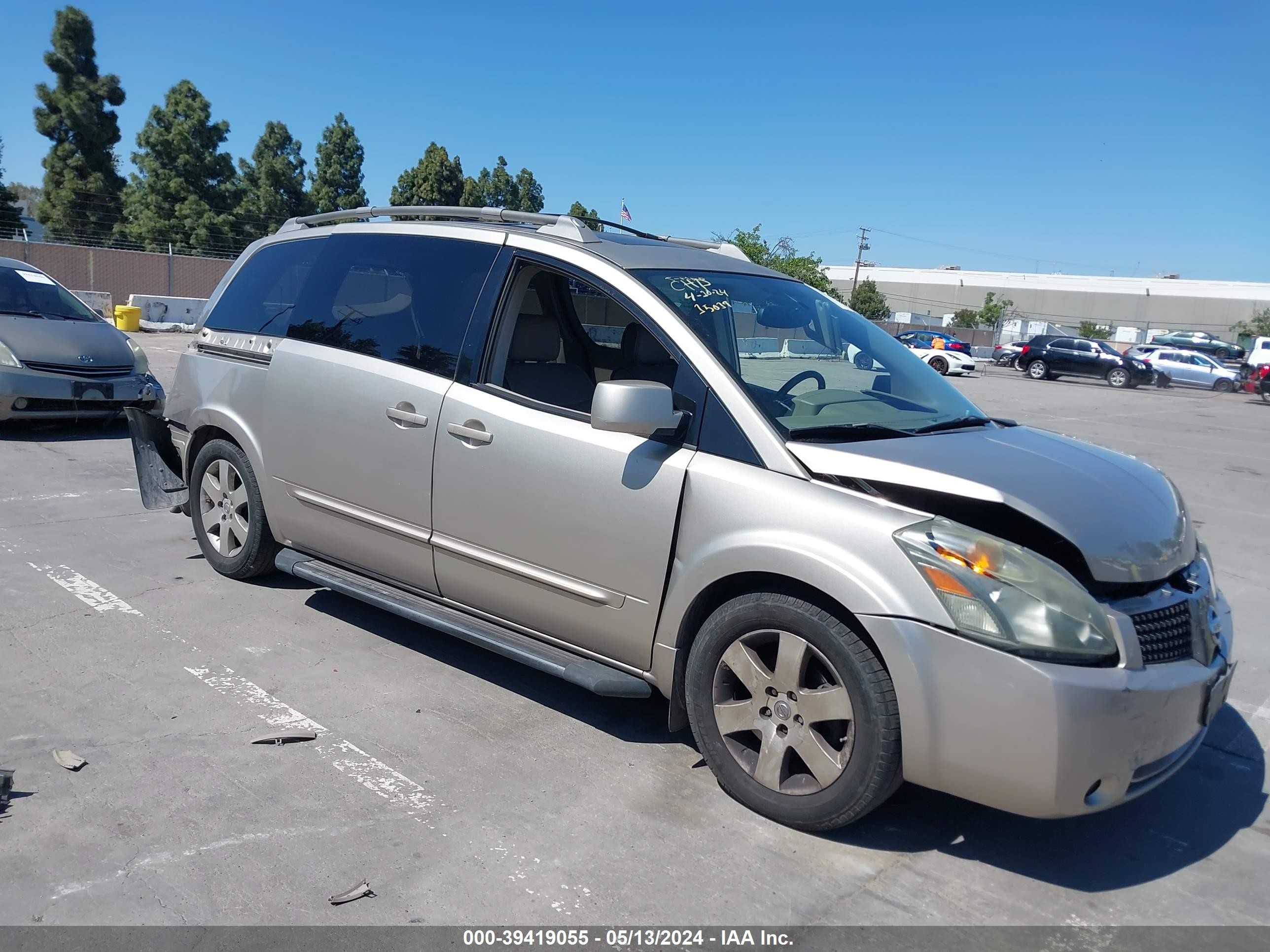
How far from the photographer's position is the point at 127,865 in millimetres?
2877

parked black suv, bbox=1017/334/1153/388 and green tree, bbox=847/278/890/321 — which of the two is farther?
green tree, bbox=847/278/890/321

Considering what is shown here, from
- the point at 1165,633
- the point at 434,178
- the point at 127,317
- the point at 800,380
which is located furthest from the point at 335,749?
the point at 434,178

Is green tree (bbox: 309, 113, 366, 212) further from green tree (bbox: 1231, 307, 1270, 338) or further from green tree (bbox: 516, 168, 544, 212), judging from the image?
green tree (bbox: 1231, 307, 1270, 338)

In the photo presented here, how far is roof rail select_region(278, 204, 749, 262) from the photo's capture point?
428cm

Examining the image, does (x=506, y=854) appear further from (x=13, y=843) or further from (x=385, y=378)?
(x=385, y=378)

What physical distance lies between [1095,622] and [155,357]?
17.6 m

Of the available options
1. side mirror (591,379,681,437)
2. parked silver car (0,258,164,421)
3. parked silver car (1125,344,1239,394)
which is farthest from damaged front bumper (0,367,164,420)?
parked silver car (1125,344,1239,394)

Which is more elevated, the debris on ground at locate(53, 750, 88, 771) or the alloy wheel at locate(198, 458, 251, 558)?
the alloy wheel at locate(198, 458, 251, 558)

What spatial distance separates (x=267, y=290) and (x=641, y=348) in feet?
7.72

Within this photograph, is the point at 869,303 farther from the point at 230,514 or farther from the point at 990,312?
the point at 230,514

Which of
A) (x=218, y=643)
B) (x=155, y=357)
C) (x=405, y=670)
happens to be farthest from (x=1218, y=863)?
(x=155, y=357)

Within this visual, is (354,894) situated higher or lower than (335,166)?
lower

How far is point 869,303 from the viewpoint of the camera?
70.3 metres

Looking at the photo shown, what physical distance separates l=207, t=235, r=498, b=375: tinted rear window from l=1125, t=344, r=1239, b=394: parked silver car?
121 feet
